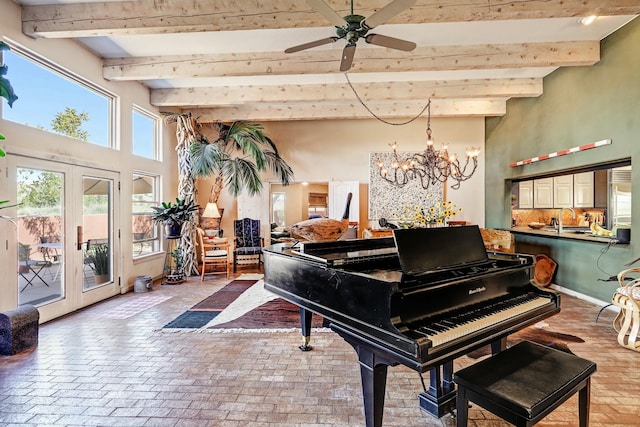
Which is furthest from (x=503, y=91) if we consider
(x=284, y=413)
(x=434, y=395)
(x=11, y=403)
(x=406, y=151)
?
(x=11, y=403)

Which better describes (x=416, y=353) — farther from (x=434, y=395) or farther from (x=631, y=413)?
(x=631, y=413)

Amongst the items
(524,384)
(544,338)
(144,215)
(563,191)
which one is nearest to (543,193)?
(563,191)

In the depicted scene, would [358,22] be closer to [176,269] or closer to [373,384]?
[373,384]

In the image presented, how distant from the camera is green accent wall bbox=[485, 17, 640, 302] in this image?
138 inches

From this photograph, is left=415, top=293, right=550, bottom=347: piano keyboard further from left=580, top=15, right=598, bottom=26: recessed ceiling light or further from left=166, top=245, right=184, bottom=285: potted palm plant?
left=166, top=245, right=184, bottom=285: potted palm plant

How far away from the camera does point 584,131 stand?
4.18m

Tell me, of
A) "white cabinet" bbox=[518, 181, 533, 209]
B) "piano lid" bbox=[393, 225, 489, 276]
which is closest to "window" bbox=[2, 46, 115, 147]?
"piano lid" bbox=[393, 225, 489, 276]

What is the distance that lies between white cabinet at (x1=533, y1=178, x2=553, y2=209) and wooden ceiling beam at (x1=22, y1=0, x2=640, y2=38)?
334cm

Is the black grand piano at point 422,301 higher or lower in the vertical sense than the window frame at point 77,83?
lower

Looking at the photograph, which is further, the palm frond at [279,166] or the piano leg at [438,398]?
the palm frond at [279,166]

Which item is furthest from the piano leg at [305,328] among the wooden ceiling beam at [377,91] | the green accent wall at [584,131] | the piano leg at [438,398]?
the green accent wall at [584,131]

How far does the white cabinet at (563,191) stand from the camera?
538 cm

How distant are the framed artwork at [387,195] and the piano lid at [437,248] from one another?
4859 millimetres

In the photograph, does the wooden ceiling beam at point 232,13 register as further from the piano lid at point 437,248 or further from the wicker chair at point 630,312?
the wicker chair at point 630,312
